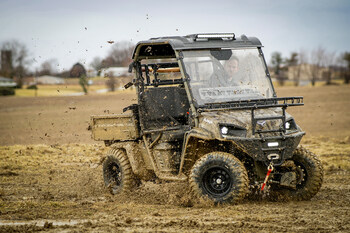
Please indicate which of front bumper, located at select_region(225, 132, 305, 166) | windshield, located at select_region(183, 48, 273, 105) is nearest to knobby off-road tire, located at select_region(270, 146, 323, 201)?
front bumper, located at select_region(225, 132, 305, 166)

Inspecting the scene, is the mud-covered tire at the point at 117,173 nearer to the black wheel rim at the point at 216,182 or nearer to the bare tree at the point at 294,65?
the black wheel rim at the point at 216,182

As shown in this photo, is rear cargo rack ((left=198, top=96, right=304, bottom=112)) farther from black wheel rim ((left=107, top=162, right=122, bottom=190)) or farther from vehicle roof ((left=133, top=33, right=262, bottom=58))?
black wheel rim ((left=107, top=162, right=122, bottom=190))

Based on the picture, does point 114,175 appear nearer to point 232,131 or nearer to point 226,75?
point 226,75

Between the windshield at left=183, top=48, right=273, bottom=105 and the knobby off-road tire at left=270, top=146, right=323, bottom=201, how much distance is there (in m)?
1.17

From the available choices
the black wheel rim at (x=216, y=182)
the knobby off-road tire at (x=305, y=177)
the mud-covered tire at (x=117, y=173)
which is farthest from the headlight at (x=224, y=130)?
the mud-covered tire at (x=117, y=173)

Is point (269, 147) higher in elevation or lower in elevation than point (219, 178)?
higher

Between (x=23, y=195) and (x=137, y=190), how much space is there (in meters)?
1.97

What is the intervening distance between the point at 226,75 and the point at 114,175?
113 inches

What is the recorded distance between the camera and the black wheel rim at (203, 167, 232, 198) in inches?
308

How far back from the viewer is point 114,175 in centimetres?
1025

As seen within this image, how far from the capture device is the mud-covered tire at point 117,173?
387 inches

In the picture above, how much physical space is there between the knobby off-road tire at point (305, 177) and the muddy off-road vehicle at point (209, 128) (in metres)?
0.01

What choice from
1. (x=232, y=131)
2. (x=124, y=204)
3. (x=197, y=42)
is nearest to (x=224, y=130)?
(x=232, y=131)

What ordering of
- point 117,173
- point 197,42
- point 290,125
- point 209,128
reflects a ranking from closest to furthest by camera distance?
1. point 209,128
2. point 290,125
3. point 197,42
4. point 117,173
